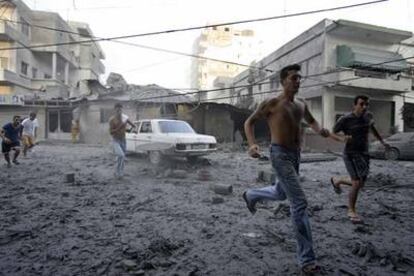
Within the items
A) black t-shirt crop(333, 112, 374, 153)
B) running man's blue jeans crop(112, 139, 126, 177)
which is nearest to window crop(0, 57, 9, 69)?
running man's blue jeans crop(112, 139, 126, 177)

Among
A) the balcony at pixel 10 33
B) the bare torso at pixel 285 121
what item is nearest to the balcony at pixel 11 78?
the balcony at pixel 10 33

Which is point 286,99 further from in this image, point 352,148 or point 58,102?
point 58,102

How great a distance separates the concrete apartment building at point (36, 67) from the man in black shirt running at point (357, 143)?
2042cm

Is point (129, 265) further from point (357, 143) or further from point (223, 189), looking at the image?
point (223, 189)

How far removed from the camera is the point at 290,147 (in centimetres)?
336

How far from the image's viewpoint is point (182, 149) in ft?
35.0

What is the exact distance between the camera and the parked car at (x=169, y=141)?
1070 cm

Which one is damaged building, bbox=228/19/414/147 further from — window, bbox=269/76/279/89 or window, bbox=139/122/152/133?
window, bbox=139/122/152/133

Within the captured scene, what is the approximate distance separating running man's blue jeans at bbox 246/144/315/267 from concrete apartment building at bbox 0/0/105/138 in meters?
21.2

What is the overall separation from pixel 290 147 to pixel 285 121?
0.83 feet

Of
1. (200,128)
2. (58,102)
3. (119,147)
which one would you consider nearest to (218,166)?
(119,147)

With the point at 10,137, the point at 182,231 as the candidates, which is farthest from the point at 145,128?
the point at 182,231

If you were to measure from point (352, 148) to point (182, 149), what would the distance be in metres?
6.46

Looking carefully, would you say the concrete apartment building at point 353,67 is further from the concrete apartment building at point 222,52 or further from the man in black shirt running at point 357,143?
the concrete apartment building at point 222,52
